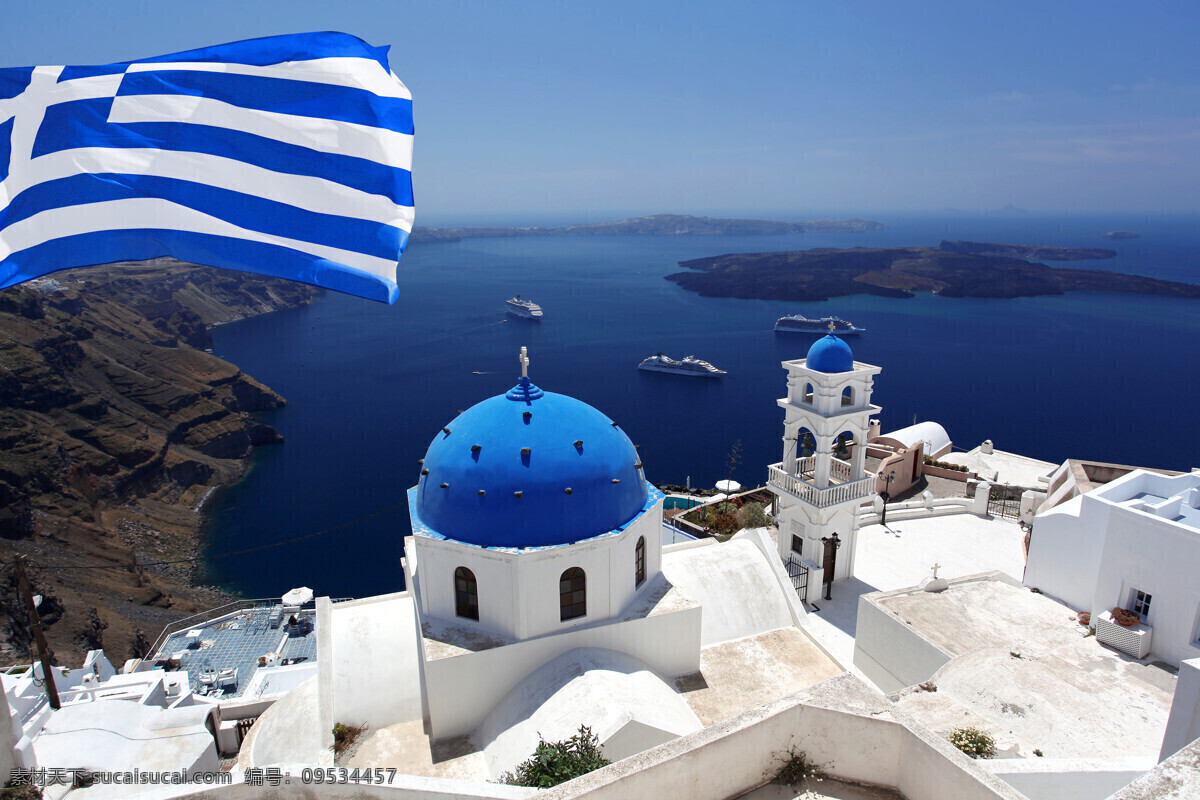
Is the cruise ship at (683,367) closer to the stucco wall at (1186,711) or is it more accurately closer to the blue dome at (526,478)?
the blue dome at (526,478)

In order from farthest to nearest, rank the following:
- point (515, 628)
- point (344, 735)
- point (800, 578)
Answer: point (800, 578) → point (515, 628) → point (344, 735)

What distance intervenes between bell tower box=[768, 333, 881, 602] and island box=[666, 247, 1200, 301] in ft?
391

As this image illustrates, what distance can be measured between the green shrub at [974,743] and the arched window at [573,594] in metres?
5.95

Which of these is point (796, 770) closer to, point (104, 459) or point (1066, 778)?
point (1066, 778)

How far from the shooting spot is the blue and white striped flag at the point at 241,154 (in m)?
7.19

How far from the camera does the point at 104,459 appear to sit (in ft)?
167

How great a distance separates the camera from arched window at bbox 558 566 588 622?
1241 centimetres

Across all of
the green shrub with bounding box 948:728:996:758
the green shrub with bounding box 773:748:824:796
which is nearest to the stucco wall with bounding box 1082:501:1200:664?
the green shrub with bounding box 948:728:996:758

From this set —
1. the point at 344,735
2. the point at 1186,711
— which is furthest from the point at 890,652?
the point at 344,735

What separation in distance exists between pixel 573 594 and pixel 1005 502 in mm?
19664

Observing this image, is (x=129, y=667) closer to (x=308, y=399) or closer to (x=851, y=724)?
(x=851, y=724)

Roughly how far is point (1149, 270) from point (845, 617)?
21173 cm

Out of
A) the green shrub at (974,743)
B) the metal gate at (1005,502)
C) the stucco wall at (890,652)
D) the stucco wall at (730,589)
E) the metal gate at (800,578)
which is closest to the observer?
the green shrub at (974,743)

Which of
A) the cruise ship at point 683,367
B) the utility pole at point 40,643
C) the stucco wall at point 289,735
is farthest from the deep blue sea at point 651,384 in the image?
the stucco wall at point 289,735
